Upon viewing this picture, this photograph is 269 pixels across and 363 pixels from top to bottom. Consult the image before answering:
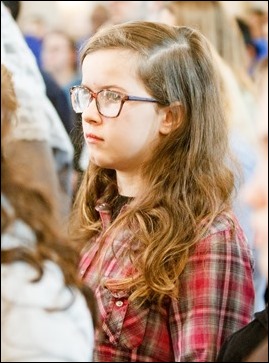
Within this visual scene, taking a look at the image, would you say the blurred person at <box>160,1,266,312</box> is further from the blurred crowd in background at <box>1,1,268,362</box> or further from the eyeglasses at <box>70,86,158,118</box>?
the eyeglasses at <box>70,86,158,118</box>

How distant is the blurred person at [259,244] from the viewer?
5.88 feet

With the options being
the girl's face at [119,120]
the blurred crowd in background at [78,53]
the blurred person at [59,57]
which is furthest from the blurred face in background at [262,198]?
the blurred person at [59,57]

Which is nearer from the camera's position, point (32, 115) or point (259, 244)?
point (259, 244)

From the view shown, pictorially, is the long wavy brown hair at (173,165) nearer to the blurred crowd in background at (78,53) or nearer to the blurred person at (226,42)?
the blurred crowd in background at (78,53)

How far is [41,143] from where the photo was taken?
9.93ft

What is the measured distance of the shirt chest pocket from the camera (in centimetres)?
223

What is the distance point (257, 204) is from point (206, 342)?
0.43 metres

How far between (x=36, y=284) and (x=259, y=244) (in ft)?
1.25

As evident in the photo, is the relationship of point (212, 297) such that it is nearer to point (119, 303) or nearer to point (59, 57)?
Answer: point (119, 303)

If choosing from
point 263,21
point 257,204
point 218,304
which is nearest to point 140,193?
point 218,304

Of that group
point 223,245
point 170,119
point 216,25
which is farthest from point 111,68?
point 216,25

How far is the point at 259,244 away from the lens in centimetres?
181

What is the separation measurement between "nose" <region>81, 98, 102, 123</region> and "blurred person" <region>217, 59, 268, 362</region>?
1.52ft

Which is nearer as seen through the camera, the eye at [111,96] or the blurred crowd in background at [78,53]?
the eye at [111,96]
